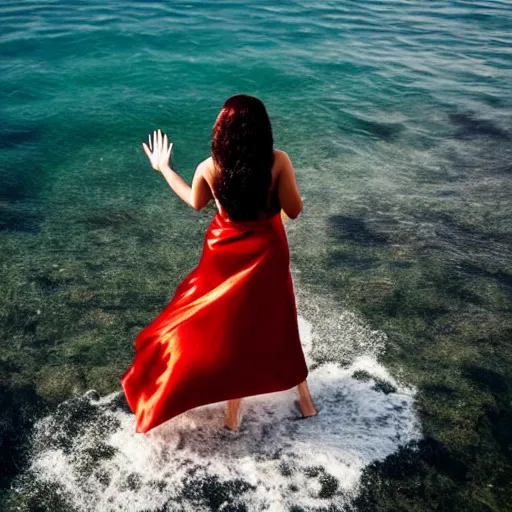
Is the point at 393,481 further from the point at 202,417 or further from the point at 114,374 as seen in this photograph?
the point at 114,374

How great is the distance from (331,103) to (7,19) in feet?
37.8

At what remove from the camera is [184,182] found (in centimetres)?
313

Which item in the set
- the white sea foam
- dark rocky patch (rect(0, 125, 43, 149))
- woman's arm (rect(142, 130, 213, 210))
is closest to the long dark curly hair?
woman's arm (rect(142, 130, 213, 210))

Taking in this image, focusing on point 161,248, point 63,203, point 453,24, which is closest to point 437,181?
point 161,248

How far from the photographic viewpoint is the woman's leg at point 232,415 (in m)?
3.28

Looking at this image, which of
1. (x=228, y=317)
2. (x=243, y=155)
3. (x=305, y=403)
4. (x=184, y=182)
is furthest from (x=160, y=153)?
(x=305, y=403)

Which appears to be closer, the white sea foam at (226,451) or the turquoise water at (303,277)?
the white sea foam at (226,451)

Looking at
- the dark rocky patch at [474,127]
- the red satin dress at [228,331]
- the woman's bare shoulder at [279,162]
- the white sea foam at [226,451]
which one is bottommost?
the dark rocky patch at [474,127]

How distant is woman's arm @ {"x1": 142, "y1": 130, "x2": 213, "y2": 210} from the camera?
2.89 metres

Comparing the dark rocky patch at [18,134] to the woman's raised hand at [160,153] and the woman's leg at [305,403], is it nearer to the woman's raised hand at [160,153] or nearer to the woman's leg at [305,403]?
the woman's raised hand at [160,153]

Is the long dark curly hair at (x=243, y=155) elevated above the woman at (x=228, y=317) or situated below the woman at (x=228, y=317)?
above

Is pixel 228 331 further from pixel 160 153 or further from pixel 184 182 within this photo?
pixel 160 153

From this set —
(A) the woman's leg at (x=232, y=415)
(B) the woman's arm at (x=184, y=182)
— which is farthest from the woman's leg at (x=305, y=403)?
(B) the woman's arm at (x=184, y=182)

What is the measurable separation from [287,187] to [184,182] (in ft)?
2.23
